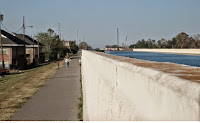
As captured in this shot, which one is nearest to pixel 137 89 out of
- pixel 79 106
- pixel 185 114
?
pixel 185 114

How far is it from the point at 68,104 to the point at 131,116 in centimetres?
1172

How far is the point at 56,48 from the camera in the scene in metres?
73.9

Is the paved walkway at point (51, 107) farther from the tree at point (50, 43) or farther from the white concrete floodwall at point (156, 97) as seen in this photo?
the tree at point (50, 43)

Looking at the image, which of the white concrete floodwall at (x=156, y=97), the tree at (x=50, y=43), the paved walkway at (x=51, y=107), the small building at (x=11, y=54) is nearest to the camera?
the white concrete floodwall at (x=156, y=97)

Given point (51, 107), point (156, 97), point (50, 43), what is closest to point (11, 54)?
point (50, 43)

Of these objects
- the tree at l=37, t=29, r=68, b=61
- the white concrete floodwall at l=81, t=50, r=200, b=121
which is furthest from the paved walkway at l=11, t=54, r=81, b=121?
the tree at l=37, t=29, r=68, b=61

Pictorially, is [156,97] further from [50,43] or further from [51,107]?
[50,43]

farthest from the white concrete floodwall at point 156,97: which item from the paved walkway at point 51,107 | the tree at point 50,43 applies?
the tree at point 50,43

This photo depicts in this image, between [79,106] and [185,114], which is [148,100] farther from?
[79,106]

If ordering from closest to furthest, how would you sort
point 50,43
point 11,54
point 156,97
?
point 156,97 → point 11,54 → point 50,43

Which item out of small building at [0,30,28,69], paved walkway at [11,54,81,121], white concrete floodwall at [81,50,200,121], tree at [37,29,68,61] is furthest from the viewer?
tree at [37,29,68,61]

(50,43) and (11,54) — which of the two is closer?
(11,54)

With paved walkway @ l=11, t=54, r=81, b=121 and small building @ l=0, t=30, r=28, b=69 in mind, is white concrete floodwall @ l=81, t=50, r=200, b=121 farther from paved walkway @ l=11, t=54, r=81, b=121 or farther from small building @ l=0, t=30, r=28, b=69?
small building @ l=0, t=30, r=28, b=69

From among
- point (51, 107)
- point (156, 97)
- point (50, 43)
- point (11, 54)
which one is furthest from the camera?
A: point (50, 43)
